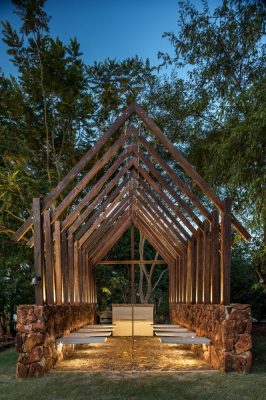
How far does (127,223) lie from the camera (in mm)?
14117

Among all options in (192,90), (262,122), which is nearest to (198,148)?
(192,90)

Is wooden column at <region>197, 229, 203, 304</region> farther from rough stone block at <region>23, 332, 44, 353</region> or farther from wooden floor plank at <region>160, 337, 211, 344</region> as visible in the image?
rough stone block at <region>23, 332, 44, 353</region>

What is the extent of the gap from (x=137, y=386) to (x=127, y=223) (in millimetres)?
9013

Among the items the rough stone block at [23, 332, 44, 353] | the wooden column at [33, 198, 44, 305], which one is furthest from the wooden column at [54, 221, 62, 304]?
the rough stone block at [23, 332, 44, 353]

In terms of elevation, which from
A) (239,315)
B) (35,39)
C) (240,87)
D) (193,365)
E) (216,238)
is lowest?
(193,365)

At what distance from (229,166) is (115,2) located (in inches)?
210

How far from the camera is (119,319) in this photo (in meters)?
13.9

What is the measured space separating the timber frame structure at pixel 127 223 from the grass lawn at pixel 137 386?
1.21 metres

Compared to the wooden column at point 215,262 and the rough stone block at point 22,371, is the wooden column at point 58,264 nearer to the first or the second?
the rough stone block at point 22,371

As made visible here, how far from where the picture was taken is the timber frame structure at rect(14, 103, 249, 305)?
6523 mm

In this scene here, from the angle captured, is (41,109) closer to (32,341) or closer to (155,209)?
(155,209)

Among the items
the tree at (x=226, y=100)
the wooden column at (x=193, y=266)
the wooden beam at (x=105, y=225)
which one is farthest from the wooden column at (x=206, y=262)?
the wooden beam at (x=105, y=225)

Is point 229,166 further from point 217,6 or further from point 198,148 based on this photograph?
point 217,6

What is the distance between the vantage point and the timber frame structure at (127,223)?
6523 mm
